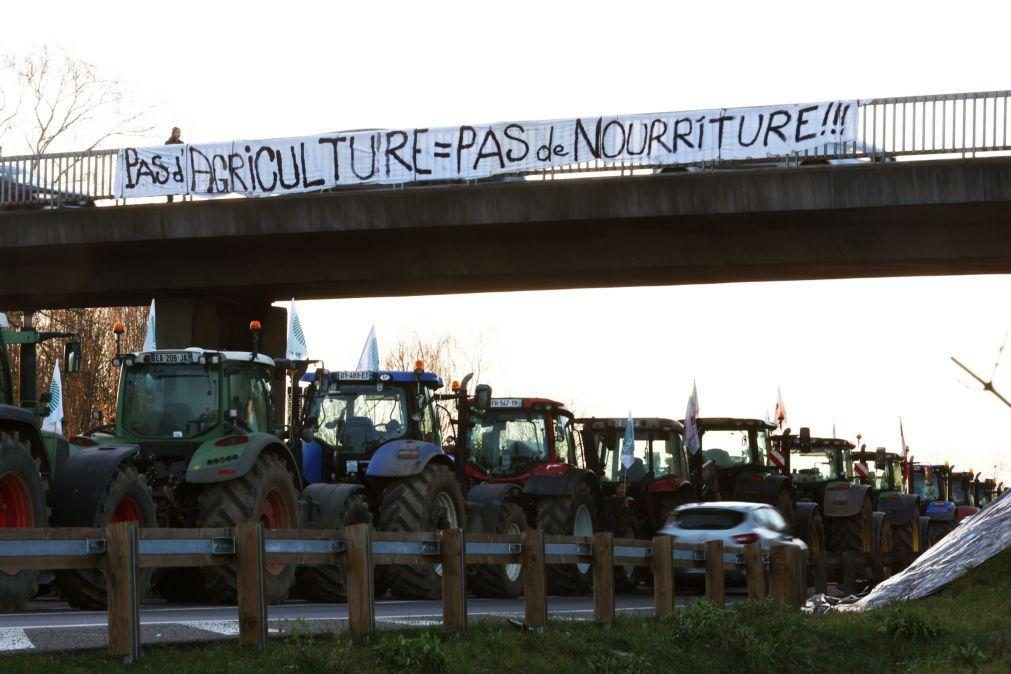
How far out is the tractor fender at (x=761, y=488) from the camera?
27.5 m

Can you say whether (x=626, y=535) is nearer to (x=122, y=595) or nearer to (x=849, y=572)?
(x=849, y=572)

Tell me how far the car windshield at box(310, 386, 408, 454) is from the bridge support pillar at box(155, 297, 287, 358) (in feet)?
48.3

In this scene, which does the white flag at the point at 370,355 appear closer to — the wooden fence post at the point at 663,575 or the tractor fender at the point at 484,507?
the tractor fender at the point at 484,507

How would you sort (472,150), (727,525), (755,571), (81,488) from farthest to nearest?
(472,150) → (727,525) → (755,571) → (81,488)

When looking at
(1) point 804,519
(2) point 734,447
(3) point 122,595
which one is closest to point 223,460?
(3) point 122,595

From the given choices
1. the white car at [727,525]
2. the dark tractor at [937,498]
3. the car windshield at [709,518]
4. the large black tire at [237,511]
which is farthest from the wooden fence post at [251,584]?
the dark tractor at [937,498]

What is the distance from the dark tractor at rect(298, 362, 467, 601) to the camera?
59.4 ft

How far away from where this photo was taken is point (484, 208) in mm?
30797

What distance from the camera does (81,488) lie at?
14727 mm

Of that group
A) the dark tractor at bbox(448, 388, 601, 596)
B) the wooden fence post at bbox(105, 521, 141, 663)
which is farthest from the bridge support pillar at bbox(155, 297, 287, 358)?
the wooden fence post at bbox(105, 521, 141, 663)

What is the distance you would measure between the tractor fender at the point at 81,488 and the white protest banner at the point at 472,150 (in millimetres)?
16819

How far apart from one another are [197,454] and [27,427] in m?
2.75

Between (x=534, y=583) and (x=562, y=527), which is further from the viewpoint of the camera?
(x=562, y=527)

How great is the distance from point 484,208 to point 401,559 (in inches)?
780
